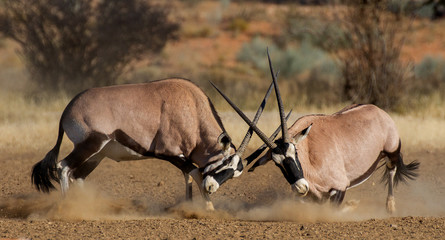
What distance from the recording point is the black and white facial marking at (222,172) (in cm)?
736

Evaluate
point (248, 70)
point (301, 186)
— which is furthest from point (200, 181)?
point (248, 70)

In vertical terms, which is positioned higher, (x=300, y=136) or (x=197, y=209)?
(x=300, y=136)

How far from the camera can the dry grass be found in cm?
1148

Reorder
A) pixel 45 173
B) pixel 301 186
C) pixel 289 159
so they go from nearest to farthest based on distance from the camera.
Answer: pixel 301 186 → pixel 289 159 → pixel 45 173

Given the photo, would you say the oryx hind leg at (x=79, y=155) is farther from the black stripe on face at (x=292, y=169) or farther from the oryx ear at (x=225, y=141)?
the black stripe on face at (x=292, y=169)

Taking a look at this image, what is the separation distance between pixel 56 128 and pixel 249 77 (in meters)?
13.5

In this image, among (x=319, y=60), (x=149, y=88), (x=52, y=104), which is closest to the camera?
(x=149, y=88)

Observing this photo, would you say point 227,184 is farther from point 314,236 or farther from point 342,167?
point 314,236

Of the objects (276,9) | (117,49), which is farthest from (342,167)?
(276,9)

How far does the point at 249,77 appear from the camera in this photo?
82.3 ft

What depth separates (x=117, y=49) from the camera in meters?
18.5

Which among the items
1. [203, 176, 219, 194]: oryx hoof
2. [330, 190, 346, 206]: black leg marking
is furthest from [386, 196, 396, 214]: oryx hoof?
[203, 176, 219, 194]: oryx hoof

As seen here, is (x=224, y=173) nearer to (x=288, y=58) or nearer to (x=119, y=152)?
(x=119, y=152)

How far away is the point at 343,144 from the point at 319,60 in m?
19.4
